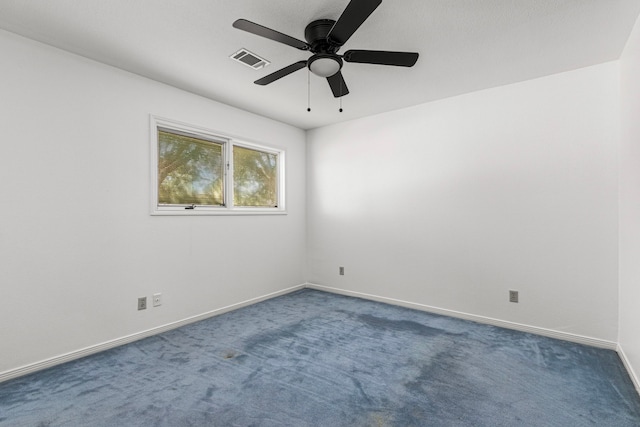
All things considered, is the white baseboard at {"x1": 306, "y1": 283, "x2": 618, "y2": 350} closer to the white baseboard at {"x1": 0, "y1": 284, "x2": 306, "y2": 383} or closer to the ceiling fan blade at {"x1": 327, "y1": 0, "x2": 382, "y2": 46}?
the white baseboard at {"x1": 0, "y1": 284, "x2": 306, "y2": 383}

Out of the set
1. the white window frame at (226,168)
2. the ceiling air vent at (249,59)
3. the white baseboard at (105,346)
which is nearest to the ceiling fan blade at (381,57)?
the ceiling air vent at (249,59)

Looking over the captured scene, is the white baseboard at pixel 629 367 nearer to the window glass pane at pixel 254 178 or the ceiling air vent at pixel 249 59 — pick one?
the ceiling air vent at pixel 249 59

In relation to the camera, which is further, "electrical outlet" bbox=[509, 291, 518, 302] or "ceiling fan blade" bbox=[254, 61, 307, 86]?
"electrical outlet" bbox=[509, 291, 518, 302]

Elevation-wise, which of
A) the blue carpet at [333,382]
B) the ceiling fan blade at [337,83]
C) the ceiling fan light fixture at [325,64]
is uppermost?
the ceiling fan blade at [337,83]

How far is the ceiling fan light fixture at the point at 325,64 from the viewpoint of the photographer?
1.98 metres

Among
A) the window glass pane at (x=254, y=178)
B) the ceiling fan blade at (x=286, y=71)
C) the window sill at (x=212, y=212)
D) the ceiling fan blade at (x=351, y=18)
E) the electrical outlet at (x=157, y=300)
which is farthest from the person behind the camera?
the window glass pane at (x=254, y=178)

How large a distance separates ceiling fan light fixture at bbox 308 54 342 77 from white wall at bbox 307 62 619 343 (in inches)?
72.8

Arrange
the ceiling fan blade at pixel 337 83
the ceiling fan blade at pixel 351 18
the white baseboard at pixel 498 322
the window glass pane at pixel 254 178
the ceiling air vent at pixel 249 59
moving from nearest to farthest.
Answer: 1. the ceiling fan blade at pixel 351 18
2. the ceiling fan blade at pixel 337 83
3. the ceiling air vent at pixel 249 59
4. the white baseboard at pixel 498 322
5. the window glass pane at pixel 254 178

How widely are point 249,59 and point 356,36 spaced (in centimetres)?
91

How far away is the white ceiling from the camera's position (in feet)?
6.16

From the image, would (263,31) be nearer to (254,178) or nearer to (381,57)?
(381,57)

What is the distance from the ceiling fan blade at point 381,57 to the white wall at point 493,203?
5.23ft

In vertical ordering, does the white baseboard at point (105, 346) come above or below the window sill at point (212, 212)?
below

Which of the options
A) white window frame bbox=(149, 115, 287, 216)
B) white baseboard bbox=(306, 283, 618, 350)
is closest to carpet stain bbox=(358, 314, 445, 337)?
white baseboard bbox=(306, 283, 618, 350)
